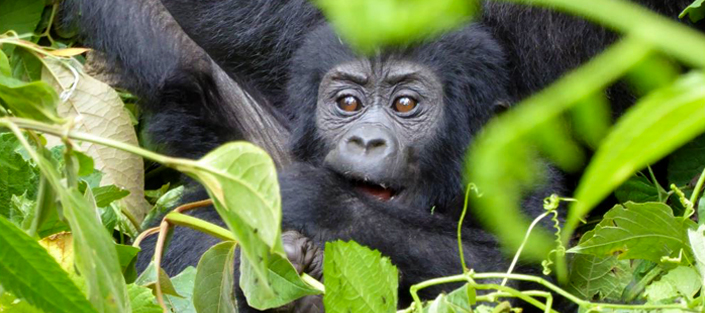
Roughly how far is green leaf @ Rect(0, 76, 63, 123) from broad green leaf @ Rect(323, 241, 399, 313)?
45cm

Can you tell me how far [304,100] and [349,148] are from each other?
31 cm

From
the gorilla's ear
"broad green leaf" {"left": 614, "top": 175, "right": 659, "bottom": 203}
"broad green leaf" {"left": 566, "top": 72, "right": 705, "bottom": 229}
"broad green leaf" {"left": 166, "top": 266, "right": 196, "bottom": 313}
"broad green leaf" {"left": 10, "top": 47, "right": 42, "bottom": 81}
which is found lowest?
"broad green leaf" {"left": 614, "top": 175, "right": 659, "bottom": 203}

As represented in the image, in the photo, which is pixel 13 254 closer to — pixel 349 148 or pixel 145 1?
pixel 349 148

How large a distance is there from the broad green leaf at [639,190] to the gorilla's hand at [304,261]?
2.73 feet

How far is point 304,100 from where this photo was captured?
8.48 ft

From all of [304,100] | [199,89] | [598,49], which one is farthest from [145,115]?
[598,49]

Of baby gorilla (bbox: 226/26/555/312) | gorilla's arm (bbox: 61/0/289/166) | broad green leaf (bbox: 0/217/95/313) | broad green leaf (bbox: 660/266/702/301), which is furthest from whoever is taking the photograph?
gorilla's arm (bbox: 61/0/289/166)

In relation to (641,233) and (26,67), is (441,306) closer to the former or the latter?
(641,233)

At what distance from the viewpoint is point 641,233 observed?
5.83ft

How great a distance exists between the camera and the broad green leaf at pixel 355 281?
1431mm

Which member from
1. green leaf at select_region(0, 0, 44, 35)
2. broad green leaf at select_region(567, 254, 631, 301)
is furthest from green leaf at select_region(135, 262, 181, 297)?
green leaf at select_region(0, 0, 44, 35)

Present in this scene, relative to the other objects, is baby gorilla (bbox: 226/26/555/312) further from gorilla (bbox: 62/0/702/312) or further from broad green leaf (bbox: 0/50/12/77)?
broad green leaf (bbox: 0/50/12/77)

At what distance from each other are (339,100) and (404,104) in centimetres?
16

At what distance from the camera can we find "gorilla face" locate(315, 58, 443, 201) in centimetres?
239
